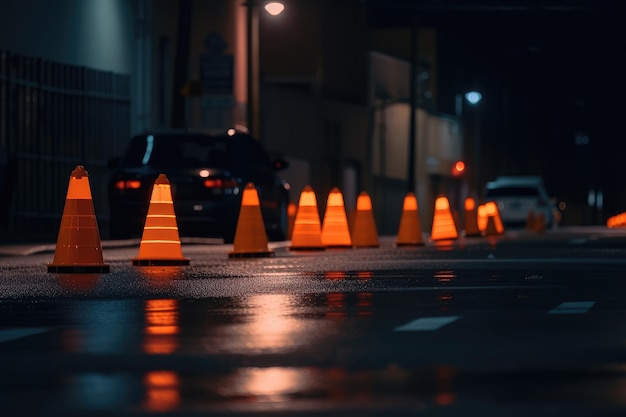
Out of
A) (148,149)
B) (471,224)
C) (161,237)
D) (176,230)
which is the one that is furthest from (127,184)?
(471,224)

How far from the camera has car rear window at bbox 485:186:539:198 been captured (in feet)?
179

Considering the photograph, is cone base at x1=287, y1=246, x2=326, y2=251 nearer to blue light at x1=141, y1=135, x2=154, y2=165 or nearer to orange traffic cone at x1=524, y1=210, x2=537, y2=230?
blue light at x1=141, y1=135, x2=154, y2=165

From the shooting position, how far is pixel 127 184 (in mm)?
28938

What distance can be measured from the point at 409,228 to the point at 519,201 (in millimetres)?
23765

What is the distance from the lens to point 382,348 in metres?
10.1

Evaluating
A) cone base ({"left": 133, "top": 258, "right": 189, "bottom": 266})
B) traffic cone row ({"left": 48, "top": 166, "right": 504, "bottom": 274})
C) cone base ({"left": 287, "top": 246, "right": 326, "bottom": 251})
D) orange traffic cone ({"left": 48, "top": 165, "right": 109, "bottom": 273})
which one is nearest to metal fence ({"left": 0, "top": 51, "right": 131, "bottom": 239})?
traffic cone row ({"left": 48, "top": 166, "right": 504, "bottom": 274})

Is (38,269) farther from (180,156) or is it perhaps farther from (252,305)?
(180,156)

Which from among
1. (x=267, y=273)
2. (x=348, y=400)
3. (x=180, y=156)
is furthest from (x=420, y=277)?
(x=180, y=156)

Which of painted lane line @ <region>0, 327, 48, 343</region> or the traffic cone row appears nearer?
painted lane line @ <region>0, 327, 48, 343</region>

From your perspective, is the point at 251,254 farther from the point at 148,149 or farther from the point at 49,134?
the point at 49,134

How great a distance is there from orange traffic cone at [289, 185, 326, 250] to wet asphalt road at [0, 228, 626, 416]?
8117 mm

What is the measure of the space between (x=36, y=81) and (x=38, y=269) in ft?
65.5

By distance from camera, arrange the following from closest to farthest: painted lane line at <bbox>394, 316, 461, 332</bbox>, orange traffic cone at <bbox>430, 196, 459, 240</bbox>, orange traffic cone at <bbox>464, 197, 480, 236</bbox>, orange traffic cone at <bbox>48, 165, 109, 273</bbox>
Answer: painted lane line at <bbox>394, 316, 461, 332</bbox>
orange traffic cone at <bbox>48, 165, 109, 273</bbox>
orange traffic cone at <bbox>430, 196, 459, 240</bbox>
orange traffic cone at <bbox>464, 197, 480, 236</bbox>

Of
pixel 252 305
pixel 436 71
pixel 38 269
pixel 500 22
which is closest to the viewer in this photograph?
pixel 252 305
